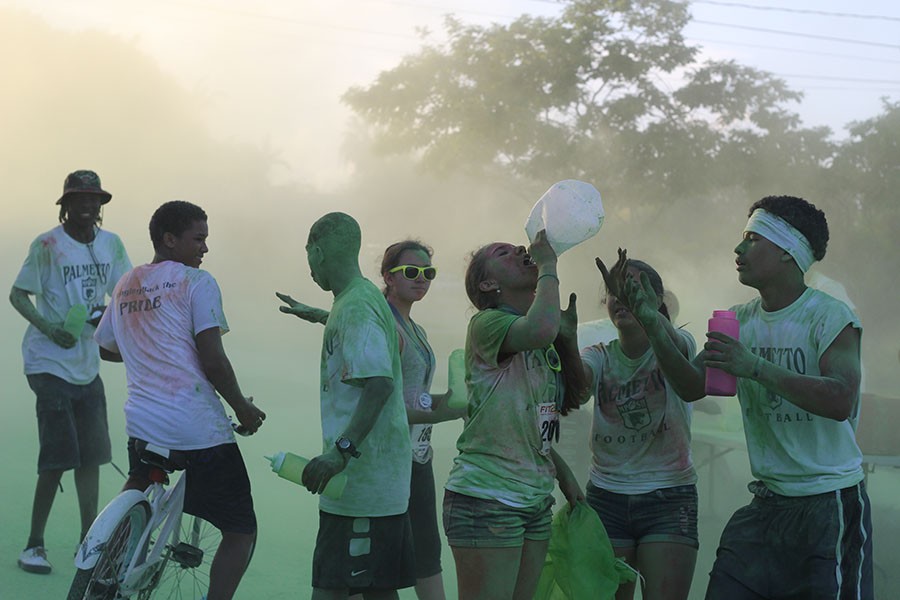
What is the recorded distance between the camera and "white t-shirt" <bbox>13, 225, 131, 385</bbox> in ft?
19.5

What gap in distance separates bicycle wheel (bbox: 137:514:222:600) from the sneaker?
68 cm

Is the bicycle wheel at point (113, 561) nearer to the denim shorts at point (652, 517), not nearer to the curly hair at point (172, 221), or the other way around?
the curly hair at point (172, 221)

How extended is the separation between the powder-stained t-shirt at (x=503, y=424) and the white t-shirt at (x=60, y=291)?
10.3 feet

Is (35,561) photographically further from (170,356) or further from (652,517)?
(652,517)

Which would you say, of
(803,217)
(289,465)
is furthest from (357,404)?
(803,217)

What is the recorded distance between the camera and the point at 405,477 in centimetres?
372

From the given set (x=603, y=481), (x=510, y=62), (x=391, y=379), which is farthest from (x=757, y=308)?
(x=510, y=62)

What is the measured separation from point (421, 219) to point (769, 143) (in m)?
10.5

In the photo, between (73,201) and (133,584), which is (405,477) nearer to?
(133,584)

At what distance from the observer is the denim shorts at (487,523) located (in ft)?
11.7

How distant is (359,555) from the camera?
11.8ft

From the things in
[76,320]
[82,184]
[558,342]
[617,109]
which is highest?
[617,109]

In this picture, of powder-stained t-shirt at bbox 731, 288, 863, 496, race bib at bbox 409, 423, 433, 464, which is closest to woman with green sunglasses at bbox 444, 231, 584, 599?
powder-stained t-shirt at bbox 731, 288, 863, 496

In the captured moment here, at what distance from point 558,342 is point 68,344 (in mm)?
3273
